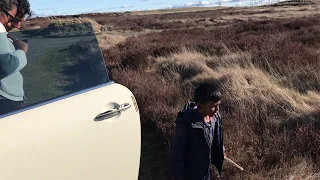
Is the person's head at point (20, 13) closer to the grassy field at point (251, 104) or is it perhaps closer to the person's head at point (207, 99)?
the person's head at point (207, 99)

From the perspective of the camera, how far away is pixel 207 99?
276cm

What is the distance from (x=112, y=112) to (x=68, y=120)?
0.34 metres

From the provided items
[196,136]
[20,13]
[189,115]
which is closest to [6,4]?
[20,13]

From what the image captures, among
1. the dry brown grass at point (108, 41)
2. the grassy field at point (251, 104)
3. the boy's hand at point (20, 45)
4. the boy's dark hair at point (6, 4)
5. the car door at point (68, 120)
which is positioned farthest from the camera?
the dry brown grass at point (108, 41)

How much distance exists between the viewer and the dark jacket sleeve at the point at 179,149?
279 centimetres

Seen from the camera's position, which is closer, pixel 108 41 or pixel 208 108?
pixel 208 108

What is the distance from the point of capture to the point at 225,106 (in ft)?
18.6

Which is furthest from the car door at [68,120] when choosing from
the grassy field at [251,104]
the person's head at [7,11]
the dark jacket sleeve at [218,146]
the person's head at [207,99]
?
the grassy field at [251,104]

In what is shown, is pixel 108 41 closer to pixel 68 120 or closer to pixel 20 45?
pixel 20 45

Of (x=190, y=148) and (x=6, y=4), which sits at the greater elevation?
(x=6, y=4)

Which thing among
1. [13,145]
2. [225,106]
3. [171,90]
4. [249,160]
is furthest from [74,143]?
[171,90]

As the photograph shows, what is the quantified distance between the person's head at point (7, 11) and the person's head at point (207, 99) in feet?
4.58

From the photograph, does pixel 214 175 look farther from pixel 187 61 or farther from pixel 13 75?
pixel 187 61

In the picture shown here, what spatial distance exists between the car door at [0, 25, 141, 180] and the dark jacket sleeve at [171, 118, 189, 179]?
0.89ft
